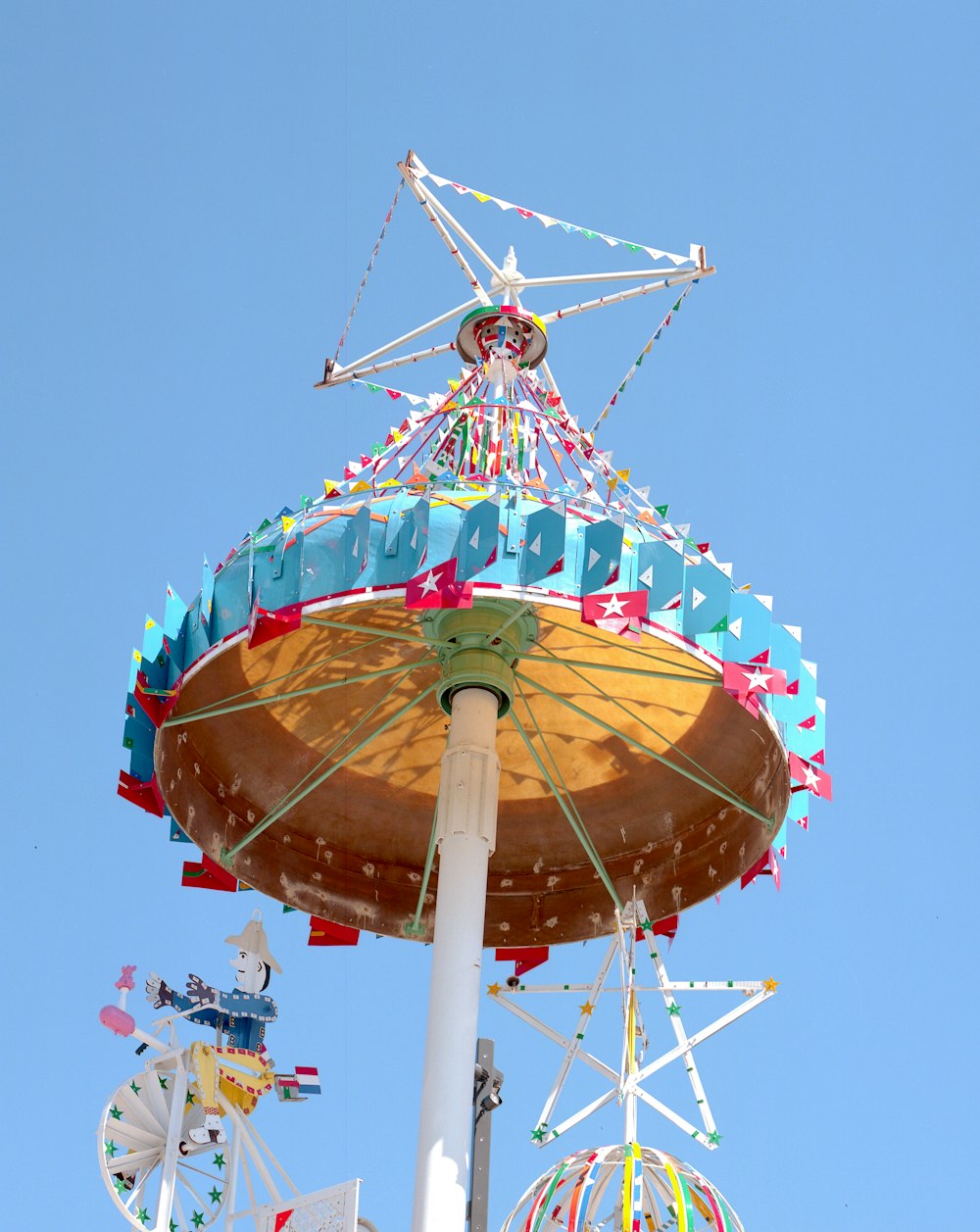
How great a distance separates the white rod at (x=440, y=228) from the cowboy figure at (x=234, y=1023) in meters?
10.6

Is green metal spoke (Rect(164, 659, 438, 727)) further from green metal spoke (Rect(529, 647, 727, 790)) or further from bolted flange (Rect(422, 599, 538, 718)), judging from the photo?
green metal spoke (Rect(529, 647, 727, 790))

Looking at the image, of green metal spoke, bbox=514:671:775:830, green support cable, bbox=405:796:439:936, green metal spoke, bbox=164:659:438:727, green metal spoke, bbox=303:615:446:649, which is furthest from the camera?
green support cable, bbox=405:796:439:936

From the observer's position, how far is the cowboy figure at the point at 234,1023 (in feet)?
88.4

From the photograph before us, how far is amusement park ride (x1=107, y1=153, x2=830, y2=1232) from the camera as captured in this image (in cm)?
2461

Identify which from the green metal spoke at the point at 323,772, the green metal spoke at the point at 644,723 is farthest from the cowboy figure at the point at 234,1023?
the green metal spoke at the point at 644,723

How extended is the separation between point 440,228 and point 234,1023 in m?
12.8

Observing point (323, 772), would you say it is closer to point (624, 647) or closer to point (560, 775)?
point (560, 775)

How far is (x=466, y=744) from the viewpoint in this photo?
26.9 meters

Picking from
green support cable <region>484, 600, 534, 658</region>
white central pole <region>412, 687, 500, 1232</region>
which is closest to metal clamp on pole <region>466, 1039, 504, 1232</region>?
white central pole <region>412, 687, 500, 1232</region>

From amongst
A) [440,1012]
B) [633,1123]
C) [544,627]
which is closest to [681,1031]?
[633,1123]

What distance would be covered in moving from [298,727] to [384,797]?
1.91m

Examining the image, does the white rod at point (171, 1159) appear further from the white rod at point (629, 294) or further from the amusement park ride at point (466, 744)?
the white rod at point (629, 294)

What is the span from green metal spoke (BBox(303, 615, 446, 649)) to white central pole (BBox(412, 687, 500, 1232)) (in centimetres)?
90

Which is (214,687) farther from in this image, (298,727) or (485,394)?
(485,394)
